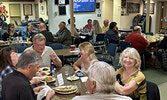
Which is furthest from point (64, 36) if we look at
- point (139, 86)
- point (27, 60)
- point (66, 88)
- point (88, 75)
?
point (88, 75)

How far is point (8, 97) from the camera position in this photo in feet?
5.40

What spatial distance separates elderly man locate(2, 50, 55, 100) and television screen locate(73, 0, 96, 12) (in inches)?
298

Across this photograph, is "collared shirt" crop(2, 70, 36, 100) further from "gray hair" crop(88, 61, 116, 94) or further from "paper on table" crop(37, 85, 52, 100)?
"gray hair" crop(88, 61, 116, 94)

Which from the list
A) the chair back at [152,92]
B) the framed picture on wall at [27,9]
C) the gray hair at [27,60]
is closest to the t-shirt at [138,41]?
the chair back at [152,92]

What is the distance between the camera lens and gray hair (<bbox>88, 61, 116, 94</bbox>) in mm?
1477

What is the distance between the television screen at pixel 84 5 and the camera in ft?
30.0

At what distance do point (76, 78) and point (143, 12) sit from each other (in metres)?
11.8

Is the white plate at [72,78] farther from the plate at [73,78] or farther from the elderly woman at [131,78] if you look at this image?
the elderly woman at [131,78]

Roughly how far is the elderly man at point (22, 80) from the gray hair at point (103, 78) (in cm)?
59

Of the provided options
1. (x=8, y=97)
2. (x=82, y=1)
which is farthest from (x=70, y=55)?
(x=82, y=1)

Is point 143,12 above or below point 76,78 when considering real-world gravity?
above

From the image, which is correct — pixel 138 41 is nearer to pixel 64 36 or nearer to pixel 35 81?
pixel 64 36

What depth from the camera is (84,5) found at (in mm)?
9258

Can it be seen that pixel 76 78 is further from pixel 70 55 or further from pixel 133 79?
pixel 70 55
